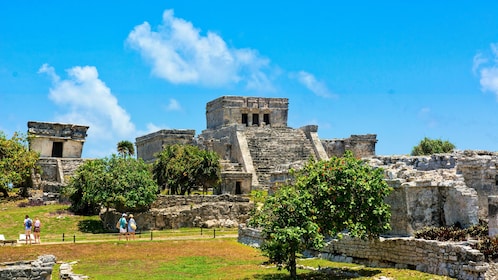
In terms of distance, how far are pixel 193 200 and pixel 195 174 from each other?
3.94 metres

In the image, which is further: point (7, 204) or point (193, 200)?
point (7, 204)

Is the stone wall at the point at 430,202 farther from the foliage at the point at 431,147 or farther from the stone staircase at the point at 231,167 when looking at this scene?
the foliage at the point at 431,147

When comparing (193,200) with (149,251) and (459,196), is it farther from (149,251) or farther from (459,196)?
(459,196)

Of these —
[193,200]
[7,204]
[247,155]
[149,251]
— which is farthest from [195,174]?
[149,251]

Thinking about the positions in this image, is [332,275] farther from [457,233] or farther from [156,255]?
[156,255]

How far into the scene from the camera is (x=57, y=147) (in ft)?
166

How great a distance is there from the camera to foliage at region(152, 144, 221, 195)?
40.0 m

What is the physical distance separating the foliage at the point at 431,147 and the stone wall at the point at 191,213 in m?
31.9

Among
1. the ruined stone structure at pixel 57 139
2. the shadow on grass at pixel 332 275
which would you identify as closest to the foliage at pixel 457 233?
the shadow on grass at pixel 332 275

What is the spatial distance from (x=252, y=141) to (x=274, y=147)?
193 centimetres

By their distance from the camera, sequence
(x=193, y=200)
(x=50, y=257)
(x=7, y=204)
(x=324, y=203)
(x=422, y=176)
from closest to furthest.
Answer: (x=50, y=257) → (x=324, y=203) → (x=422, y=176) → (x=193, y=200) → (x=7, y=204)

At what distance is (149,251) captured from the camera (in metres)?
23.8

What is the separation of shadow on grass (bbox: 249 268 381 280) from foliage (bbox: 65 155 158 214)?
16.4 metres

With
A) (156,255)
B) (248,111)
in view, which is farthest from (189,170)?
(156,255)
